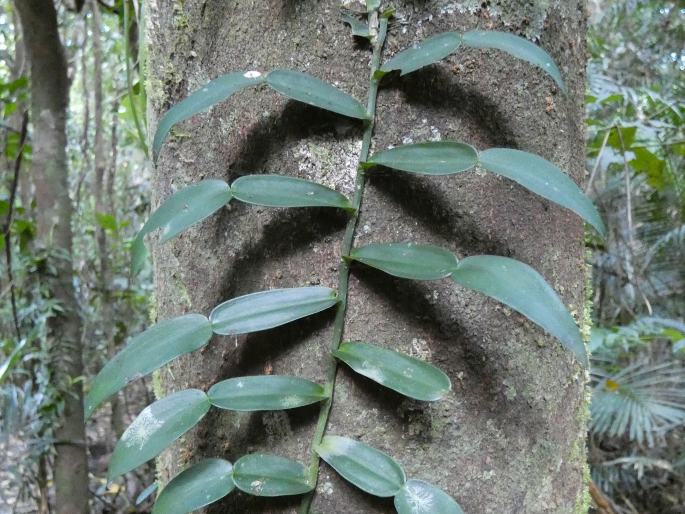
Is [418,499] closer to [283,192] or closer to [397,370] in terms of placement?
[397,370]

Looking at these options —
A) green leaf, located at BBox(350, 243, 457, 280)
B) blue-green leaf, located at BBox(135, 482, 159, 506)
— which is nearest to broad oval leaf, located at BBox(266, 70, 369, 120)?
green leaf, located at BBox(350, 243, 457, 280)

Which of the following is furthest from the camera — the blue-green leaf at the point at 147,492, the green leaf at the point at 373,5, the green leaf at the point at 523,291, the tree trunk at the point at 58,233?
the tree trunk at the point at 58,233

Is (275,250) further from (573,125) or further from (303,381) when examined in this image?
(573,125)

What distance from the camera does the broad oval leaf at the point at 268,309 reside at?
0.39m

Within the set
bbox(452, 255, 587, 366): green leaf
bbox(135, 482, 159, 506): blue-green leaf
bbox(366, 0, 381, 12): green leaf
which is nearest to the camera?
bbox(452, 255, 587, 366): green leaf

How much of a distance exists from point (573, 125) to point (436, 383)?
28 cm

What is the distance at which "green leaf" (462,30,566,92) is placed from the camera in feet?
1.28

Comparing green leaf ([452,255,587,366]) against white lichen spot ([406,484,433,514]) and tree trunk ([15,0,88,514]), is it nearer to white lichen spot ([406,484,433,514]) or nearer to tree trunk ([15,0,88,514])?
white lichen spot ([406,484,433,514])

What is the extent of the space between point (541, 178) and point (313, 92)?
0.57 ft

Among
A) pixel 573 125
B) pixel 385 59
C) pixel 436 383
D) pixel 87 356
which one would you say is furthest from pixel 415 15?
pixel 87 356

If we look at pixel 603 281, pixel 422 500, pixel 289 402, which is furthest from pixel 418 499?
pixel 603 281

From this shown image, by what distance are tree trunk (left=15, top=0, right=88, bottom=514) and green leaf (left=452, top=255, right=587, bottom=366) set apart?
137cm

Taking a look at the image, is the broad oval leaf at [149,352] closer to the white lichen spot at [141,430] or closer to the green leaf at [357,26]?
the white lichen spot at [141,430]

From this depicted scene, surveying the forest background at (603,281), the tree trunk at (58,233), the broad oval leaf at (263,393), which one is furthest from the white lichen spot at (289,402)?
the tree trunk at (58,233)
